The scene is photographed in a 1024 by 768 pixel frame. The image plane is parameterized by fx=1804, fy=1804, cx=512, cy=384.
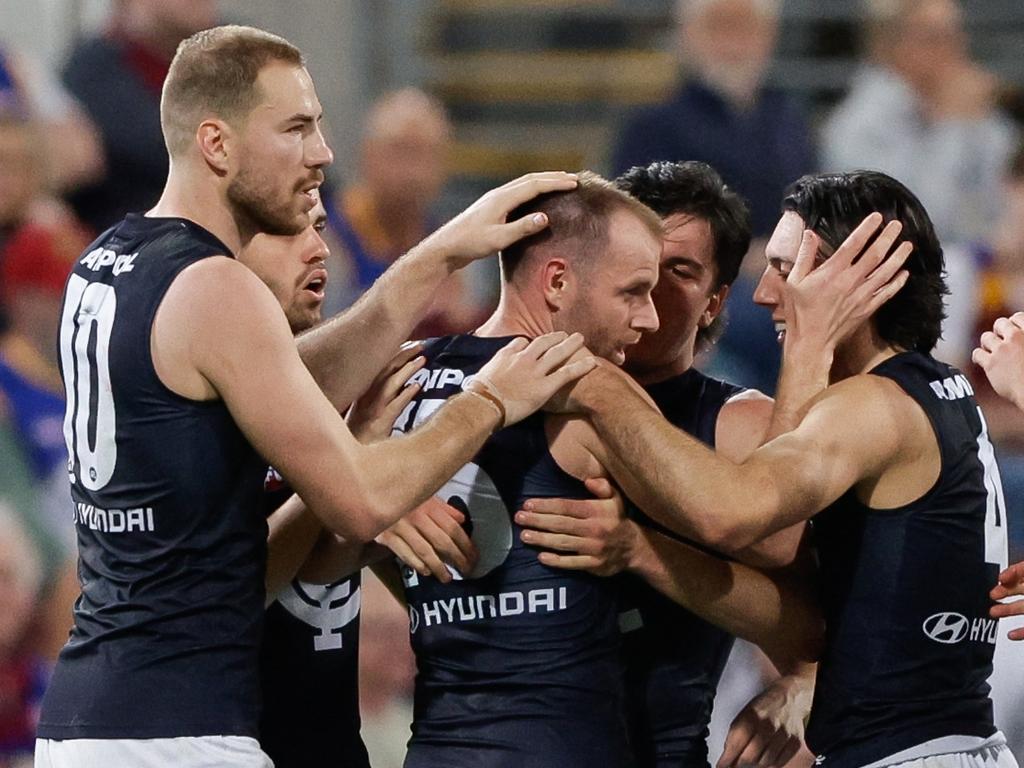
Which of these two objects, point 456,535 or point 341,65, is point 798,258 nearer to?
point 456,535

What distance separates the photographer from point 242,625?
3590 mm

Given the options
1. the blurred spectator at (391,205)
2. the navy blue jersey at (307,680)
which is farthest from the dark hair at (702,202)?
the blurred spectator at (391,205)

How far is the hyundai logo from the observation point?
3.76 meters

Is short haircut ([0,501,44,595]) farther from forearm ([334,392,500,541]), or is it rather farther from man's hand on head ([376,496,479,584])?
forearm ([334,392,500,541])

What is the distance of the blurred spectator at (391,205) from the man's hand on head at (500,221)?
3687mm

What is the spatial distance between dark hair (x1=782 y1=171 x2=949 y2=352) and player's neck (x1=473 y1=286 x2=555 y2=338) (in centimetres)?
63

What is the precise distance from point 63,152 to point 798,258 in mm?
4701

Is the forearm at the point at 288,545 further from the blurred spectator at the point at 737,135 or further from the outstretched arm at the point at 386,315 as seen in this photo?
the blurred spectator at the point at 737,135

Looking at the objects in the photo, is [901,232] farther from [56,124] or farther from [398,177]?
[56,124]

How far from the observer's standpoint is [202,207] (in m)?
3.70

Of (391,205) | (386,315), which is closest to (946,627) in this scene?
(386,315)

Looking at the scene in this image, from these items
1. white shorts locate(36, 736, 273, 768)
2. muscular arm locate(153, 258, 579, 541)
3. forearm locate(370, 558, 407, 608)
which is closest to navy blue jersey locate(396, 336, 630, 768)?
muscular arm locate(153, 258, 579, 541)

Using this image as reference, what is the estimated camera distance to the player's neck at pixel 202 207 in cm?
370

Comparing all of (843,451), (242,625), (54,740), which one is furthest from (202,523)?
(843,451)
